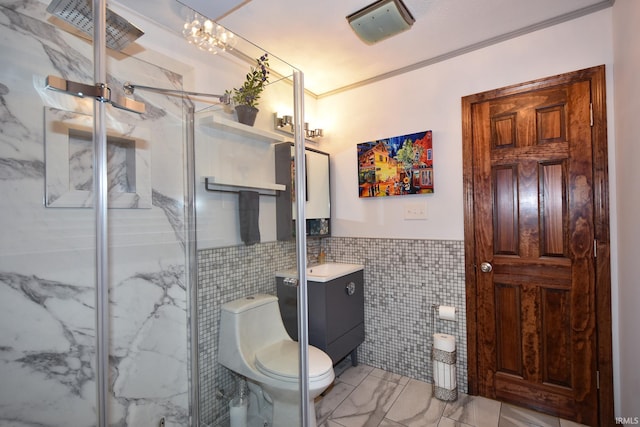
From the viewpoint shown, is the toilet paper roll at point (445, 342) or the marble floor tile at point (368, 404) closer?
the marble floor tile at point (368, 404)

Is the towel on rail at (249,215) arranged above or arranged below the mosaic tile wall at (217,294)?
above

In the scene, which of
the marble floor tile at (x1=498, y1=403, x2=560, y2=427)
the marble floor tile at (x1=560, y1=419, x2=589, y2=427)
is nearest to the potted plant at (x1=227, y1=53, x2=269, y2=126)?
the marble floor tile at (x1=498, y1=403, x2=560, y2=427)

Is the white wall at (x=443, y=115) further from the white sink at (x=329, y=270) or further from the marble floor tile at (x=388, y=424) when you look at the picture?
the marble floor tile at (x=388, y=424)

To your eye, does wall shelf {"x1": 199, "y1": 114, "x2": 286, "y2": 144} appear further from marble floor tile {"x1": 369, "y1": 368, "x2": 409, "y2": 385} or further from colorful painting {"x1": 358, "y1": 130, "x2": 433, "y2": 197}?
marble floor tile {"x1": 369, "y1": 368, "x2": 409, "y2": 385}

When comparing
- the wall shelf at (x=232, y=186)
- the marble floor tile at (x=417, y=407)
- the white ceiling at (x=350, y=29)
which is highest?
the white ceiling at (x=350, y=29)

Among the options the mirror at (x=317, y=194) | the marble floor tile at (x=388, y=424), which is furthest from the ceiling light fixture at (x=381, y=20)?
the marble floor tile at (x=388, y=424)

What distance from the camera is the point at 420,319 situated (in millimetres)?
2275

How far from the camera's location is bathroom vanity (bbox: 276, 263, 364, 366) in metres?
2.05

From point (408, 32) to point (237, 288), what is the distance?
1888 mm

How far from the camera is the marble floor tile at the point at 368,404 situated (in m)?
1.85

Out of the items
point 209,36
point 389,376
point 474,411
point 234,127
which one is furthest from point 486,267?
point 209,36

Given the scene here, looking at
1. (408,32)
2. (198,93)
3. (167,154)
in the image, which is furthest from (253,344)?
(408,32)

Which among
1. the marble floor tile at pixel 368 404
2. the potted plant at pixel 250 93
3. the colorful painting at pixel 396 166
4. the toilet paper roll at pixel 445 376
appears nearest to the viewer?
the potted plant at pixel 250 93

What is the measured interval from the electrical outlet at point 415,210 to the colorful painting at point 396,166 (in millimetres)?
98
